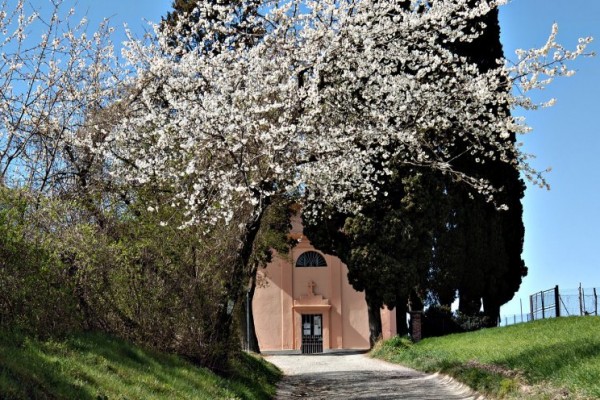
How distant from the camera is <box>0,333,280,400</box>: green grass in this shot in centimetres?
693

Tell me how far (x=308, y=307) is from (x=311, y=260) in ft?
9.19

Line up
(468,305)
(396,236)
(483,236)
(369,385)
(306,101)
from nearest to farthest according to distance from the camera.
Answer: (306,101)
(369,385)
(396,236)
(483,236)
(468,305)

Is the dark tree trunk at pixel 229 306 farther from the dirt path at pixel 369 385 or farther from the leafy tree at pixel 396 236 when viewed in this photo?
the leafy tree at pixel 396 236

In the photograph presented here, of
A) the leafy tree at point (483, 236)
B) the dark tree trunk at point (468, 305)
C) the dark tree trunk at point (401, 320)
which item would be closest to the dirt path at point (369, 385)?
the leafy tree at point (483, 236)

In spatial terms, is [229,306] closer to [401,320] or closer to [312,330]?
[401,320]

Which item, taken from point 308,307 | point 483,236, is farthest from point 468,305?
point 308,307

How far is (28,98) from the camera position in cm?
1264

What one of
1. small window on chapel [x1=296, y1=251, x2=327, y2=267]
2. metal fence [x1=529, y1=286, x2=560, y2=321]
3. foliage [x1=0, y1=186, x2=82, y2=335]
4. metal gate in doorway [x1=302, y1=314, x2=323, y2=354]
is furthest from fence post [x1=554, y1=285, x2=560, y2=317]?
foliage [x1=0, y1=186, x2=82, y2=335]

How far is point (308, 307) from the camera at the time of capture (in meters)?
43.1

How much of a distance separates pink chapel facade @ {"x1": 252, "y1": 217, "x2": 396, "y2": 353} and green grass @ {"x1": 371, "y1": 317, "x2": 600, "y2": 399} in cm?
1974

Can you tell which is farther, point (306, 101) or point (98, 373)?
point (306, 101)

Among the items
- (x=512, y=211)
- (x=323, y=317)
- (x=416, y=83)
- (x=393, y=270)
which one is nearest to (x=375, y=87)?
(x=416, y=83)

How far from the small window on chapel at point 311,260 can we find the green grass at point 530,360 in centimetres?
A: 2046

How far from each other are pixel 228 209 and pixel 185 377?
139 inches
